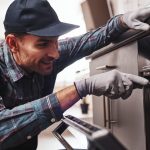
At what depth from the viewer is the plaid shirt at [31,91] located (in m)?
0.87

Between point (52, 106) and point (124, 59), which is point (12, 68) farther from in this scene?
point (124, 59)

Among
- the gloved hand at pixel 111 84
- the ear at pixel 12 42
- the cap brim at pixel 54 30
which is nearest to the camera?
the gloved hand at pixel 111 84

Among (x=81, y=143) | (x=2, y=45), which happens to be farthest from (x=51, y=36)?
(x=81, y=143)

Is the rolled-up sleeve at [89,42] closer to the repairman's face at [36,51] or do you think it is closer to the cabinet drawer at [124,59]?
the cabinet drawer at [124,59]

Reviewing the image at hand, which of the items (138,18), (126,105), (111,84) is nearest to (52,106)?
(111,84)

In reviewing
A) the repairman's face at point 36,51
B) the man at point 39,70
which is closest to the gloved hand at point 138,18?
the man at point 39,70

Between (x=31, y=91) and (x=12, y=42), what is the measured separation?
223mm

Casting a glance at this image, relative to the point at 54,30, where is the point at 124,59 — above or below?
below

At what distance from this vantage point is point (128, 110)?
3.20 feet

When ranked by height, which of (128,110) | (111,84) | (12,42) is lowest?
(128,110)

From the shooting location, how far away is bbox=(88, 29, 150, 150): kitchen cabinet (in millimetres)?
879

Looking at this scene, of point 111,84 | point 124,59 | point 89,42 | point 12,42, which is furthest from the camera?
point 89,42

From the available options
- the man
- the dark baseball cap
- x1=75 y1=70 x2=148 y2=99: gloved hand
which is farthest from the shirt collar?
x1=75 y1=70 x2=148 y2=99: gloved hand

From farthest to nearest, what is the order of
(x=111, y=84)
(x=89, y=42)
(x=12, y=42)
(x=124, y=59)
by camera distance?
(x=89, y=42)
(x=12, y=42)
(x=124, y=59)
(x=111, y=84)
